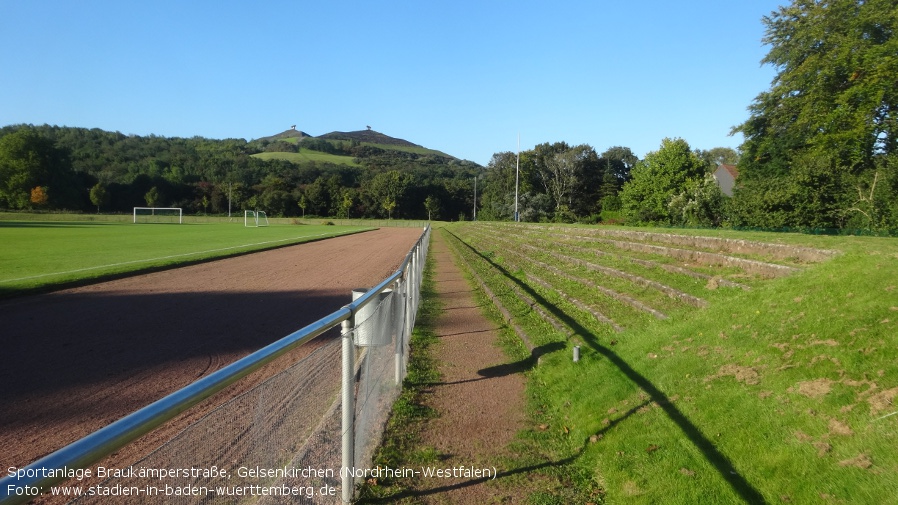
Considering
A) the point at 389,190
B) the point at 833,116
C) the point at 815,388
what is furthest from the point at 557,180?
the point at 815,388

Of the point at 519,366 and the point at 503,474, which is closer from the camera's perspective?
the point at 503,474

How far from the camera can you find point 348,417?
329 cm

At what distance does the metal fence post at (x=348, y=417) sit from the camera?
3.27m

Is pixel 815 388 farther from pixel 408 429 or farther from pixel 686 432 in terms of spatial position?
pixel 408 429

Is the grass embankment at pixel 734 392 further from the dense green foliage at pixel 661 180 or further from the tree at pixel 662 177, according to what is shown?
the tree at pixel 662 177

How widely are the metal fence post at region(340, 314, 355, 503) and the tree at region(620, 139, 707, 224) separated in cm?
5189

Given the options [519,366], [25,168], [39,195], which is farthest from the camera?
[39,195]

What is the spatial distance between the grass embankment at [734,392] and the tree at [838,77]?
24374 mm

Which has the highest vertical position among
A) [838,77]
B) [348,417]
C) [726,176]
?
[838,77]

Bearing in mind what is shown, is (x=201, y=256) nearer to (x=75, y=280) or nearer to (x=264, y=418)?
(x=75, y=280)

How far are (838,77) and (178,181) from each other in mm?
95126

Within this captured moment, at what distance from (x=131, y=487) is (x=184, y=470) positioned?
19cm

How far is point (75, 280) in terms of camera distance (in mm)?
13383

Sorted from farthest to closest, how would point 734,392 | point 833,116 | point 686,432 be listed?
point 833,116, point 734,392, point 686,432
